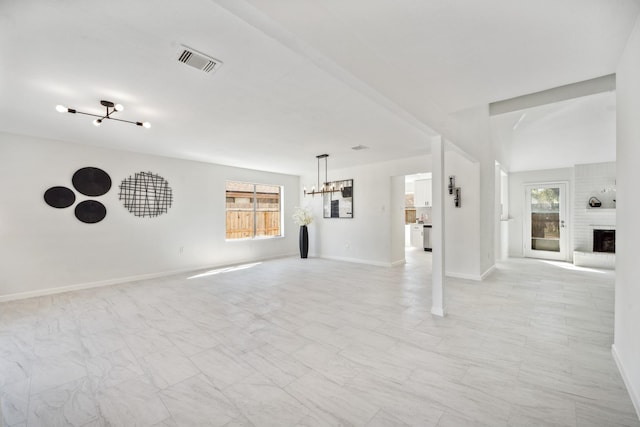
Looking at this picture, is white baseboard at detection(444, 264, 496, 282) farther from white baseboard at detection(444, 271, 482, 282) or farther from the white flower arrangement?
the white flower arrangement

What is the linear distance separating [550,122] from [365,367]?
5592 millimetres

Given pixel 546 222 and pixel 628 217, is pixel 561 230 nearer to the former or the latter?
pixel 546 222

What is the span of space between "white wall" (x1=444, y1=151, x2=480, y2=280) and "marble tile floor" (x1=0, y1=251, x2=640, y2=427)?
0.79 meters

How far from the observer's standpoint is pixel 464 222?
5.15 metres

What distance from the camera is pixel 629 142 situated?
→ 77.3 inches

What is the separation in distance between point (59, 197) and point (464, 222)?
7006 mm

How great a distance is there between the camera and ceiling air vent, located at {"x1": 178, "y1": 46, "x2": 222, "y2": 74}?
83.3 inches

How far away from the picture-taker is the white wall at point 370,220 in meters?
6.50

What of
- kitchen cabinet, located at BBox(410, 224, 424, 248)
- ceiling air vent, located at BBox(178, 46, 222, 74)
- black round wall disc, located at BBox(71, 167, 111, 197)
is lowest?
kitchen cabinet, located at BBox(410, 224, 424, 248)

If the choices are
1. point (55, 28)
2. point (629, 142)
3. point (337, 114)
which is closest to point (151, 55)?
point (55, 28)

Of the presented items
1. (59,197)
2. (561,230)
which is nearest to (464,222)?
(561,230)

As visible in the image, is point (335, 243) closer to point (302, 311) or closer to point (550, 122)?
point (302, 311)

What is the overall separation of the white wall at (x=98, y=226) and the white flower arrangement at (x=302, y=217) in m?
1.63

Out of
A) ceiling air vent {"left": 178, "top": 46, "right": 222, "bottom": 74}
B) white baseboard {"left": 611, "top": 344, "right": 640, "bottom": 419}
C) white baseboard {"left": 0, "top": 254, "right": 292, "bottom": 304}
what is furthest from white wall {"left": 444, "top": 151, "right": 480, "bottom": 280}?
white baseboard {"left": 0, "top": 254, "right": 292, "bottom": 304}
